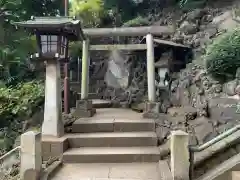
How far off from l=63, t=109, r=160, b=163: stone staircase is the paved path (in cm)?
17

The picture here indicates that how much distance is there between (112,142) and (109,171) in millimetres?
1193

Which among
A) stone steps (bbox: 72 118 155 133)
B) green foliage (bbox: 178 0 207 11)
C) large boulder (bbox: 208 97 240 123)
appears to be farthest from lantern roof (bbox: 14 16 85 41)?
green foliage (bbox: 178 0 207 11)

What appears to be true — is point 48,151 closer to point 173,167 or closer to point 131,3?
point 173,167

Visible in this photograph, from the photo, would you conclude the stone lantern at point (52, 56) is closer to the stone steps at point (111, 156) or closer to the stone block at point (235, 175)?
the stone steps at point (111, 156)

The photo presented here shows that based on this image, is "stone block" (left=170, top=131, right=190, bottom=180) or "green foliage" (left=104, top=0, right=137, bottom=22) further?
"green foliage" (left=104, top=0, right=137, bottom=22)

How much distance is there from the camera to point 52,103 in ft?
22.2

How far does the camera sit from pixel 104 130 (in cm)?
751

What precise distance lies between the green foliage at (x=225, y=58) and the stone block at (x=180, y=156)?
346 centimetres

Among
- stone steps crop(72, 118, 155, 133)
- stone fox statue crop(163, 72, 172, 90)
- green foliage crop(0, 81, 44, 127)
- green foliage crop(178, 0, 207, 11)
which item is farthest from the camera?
green foliage crop(178, 0, 207, 11)

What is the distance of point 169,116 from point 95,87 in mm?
7937

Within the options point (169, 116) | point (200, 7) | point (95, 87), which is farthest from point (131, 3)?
point (169, 116)

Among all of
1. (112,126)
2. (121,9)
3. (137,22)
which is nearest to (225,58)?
(112,126)

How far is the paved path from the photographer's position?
211 inches

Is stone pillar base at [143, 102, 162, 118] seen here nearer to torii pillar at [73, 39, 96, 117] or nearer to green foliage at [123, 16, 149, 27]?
torii pillar at [73, 39, 96, 117]
